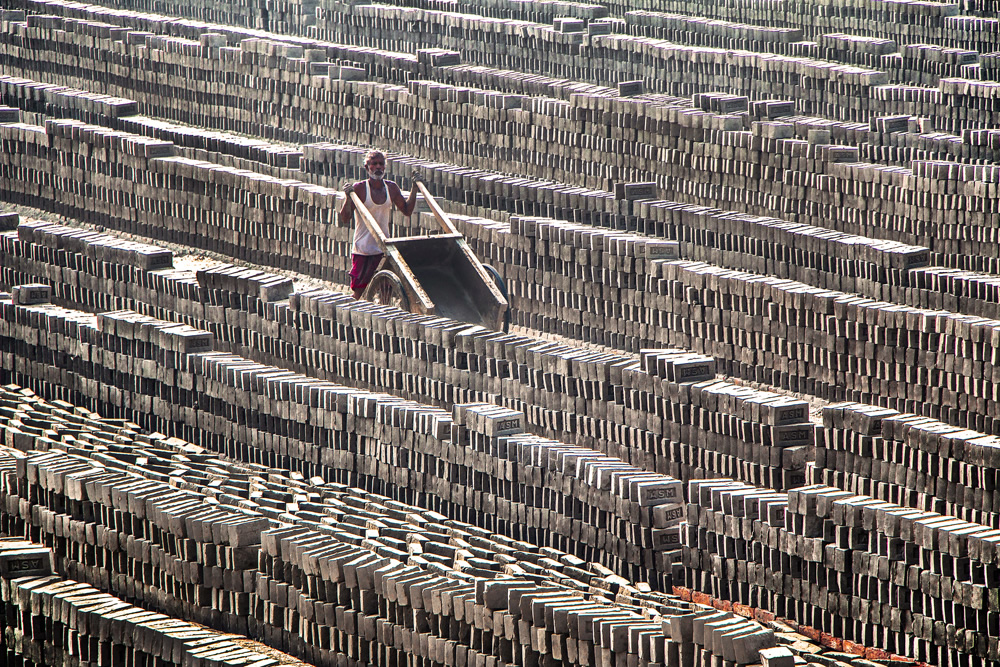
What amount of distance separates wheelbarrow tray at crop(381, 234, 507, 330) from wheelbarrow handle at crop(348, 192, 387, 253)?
190mm

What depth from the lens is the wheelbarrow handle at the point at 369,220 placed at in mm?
14977

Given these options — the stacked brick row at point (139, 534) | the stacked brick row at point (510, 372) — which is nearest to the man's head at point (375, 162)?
the stacked brick row at point (510, 372)

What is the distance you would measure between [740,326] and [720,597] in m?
4.91

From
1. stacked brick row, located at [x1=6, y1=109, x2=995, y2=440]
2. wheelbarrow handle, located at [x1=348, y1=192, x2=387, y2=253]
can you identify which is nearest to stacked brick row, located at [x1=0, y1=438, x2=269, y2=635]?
wheelbarrow handle, located at [x1=348, y1=192, x2=387, y2=253]

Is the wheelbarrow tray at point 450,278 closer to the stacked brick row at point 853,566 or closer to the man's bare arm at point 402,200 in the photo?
the man's bare arm at point 402,200

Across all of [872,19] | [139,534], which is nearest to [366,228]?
[139,534]

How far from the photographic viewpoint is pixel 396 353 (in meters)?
14.7

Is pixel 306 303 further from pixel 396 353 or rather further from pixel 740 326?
pixel 740 326

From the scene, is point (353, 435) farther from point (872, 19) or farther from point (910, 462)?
point (872, 19)

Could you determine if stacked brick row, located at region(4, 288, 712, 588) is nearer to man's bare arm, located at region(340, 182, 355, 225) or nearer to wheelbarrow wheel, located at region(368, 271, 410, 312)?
wheelbarrow wheel, located at region(368, 271, 410, 312)

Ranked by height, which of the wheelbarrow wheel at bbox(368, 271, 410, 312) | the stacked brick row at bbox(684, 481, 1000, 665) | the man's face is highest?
the man's face

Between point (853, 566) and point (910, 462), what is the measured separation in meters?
1.59

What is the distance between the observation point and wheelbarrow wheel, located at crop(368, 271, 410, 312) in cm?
1530

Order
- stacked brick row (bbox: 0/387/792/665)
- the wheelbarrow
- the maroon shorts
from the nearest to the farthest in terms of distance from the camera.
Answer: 1. stacked brick row (bbox: 0/387/792/665)
2. the wheelbarrow
3. the maroon shorts
